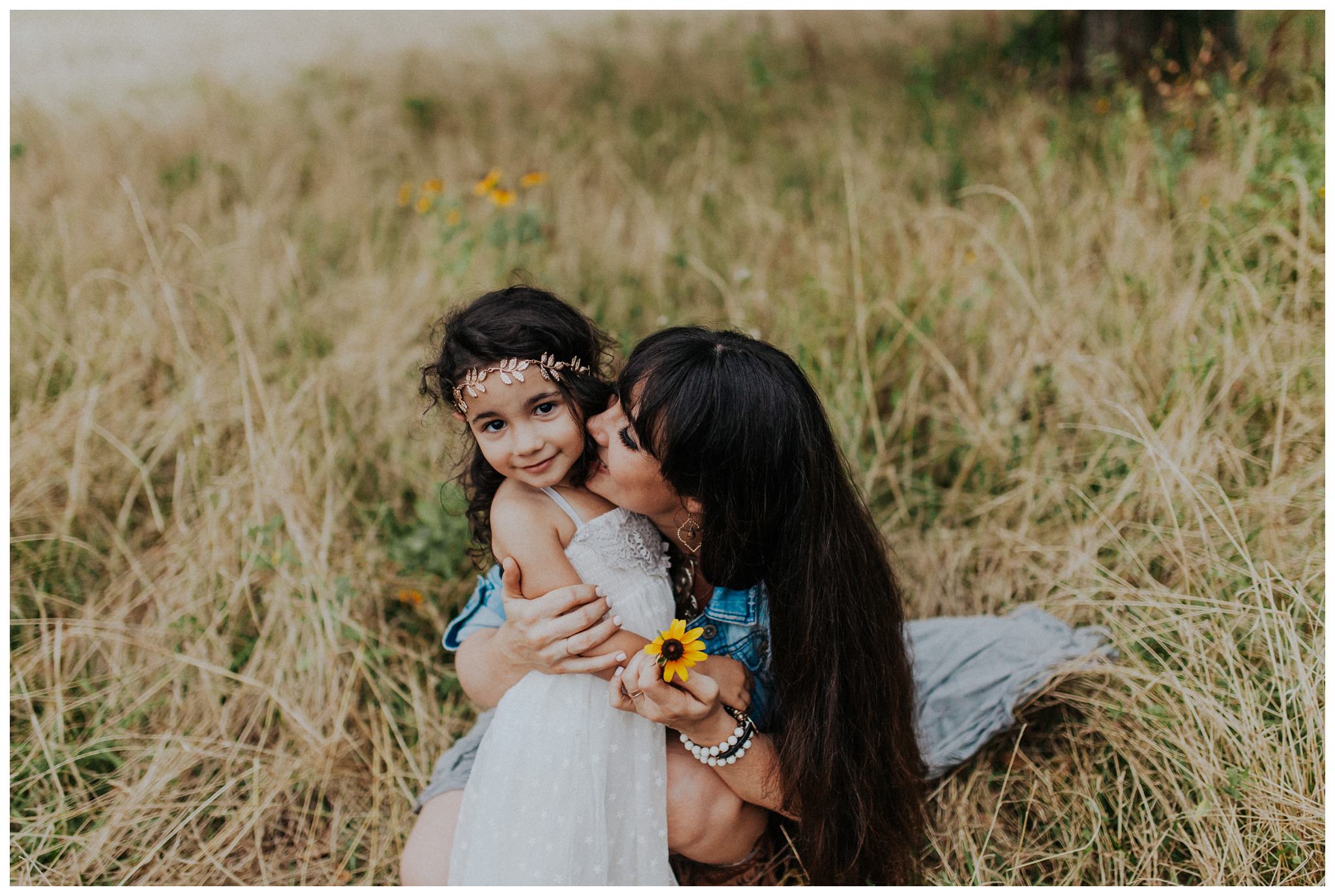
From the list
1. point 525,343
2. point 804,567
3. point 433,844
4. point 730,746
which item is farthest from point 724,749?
point 525,343

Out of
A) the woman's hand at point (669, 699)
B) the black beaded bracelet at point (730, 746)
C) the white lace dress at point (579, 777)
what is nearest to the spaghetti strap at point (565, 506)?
the white lace dress at point (579, 777)

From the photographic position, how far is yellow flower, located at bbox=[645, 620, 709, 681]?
159 cm

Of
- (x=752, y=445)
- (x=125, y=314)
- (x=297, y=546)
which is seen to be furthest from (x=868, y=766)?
(x=125, y=314)

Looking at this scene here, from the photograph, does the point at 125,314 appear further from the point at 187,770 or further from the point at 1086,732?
the point at 1086,732

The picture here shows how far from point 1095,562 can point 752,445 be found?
121 centimetres

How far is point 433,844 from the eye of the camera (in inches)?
75.1

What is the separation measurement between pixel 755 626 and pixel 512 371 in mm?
741

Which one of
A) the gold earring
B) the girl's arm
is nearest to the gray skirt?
the girl's arm

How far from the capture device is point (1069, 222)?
3.31 m

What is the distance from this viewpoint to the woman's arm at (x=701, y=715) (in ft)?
5.32

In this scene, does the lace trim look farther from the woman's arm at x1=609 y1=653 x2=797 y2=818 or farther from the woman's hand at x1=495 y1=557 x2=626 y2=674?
the woman's arm at x1=609 y1=653 x2=797 y2=818

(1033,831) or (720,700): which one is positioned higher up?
→ (720,700)

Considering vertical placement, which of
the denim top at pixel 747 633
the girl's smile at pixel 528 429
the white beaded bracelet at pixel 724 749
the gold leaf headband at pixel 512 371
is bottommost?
the white beaded bracelet at pixel 724 749

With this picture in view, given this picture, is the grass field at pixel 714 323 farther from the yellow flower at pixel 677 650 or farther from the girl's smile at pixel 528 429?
the yellow flower at pixel 677 650
